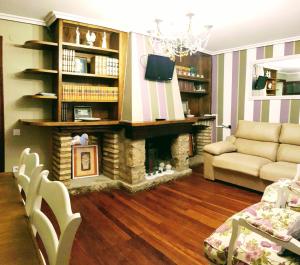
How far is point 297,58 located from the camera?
13.3 ft

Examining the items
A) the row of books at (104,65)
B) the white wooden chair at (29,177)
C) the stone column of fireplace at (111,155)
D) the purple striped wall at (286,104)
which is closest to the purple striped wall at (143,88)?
the row of books at (104,65)

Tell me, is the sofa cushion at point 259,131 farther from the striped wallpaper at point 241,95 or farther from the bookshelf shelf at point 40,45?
the bookshelf shelf at point 40,45

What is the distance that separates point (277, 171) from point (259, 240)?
194cm

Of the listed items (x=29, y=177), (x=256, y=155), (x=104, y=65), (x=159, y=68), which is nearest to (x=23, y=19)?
(x=104, y=65)

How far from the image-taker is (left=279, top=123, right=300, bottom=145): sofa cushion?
3.80 m

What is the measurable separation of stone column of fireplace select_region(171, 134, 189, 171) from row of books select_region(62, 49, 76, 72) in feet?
6.76

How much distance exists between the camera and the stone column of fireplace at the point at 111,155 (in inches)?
148

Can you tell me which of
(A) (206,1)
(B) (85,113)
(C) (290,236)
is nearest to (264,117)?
(A) (206,1)

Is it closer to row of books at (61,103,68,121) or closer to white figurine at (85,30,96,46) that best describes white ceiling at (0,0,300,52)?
white figurine at (85,30,96,46)

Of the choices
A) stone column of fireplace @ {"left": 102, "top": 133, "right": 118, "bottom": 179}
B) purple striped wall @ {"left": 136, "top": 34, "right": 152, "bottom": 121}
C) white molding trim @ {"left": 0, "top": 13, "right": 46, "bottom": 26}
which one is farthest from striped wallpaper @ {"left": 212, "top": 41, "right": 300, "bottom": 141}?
white molding trim @ {"left": 0, "top": 13, "right": 46, "bottom": 26}

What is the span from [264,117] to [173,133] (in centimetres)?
184

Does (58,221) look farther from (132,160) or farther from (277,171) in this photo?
(277,171)

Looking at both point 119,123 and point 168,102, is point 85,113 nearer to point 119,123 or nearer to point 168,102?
point 119,123

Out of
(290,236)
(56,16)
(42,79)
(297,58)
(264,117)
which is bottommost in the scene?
(290,236)
